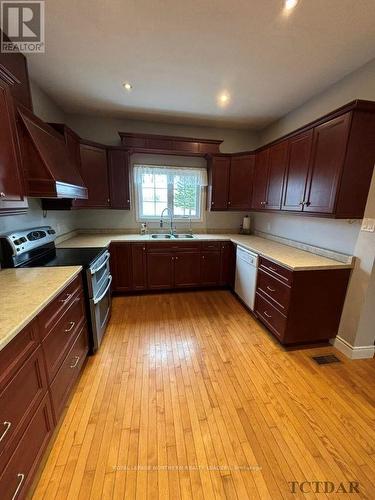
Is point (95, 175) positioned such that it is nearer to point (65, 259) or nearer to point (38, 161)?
point (38, 161)

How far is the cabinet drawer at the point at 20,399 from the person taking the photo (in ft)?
2.89

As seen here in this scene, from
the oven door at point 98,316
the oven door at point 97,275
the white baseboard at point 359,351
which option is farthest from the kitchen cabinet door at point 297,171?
the oven door at point 98,316

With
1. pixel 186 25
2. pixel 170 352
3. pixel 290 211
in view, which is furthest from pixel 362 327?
pixel 186 25

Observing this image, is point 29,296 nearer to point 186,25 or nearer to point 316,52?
point 186,25

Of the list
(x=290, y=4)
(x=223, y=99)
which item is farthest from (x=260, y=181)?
(x=290, y=4)

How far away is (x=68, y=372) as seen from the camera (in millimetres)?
1564

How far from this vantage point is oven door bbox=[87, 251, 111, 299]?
77.0 inches

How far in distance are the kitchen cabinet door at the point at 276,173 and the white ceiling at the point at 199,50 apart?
61cm

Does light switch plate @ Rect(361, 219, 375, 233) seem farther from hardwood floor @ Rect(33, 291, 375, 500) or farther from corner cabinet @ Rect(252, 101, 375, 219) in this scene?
hardwood floor @ Rect(33, 291, 375, 500)

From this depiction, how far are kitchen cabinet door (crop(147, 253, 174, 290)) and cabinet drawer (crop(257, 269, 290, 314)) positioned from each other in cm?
139

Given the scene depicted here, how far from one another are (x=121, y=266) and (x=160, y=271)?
0.61 meters

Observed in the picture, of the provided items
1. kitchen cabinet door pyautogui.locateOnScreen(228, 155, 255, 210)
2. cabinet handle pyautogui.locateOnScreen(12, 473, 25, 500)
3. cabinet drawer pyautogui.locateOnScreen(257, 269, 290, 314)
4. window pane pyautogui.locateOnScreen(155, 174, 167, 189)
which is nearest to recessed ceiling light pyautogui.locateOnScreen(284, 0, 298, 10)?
kitchen cabinet door pyautogui.locateOnScreen(228, 155, 255, 210)

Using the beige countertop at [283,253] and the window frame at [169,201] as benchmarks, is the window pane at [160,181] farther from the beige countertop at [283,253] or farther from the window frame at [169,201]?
the beige countertop at [283,253]

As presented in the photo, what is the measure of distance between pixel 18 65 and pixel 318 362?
3944 millimetres
